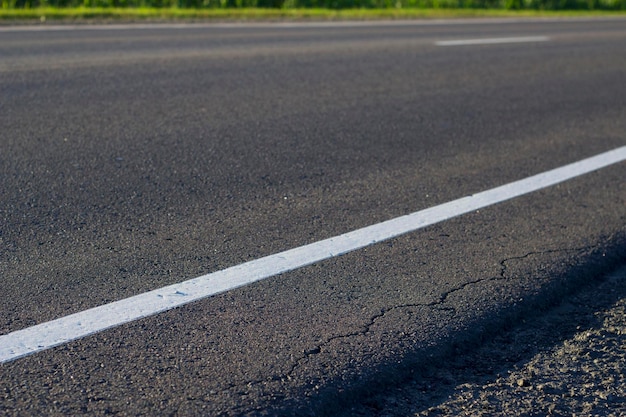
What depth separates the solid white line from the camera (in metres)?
3.09

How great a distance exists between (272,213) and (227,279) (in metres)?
0.98

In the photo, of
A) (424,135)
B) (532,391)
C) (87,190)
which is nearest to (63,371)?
(532,391)

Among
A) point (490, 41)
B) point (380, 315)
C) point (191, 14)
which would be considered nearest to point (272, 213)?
point (380, 315)

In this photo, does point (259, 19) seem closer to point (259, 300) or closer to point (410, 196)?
point (410, 196)

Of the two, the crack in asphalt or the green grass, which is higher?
the green grass

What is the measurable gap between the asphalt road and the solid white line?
0.07 metres

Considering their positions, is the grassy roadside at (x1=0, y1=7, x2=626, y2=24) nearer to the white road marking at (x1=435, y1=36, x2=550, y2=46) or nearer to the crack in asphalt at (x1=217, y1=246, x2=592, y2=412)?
the white road marking at (x1=435, y1=36, x2=550, y2=46)

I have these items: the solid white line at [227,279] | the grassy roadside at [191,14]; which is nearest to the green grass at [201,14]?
the grassy roadside at [191,14]

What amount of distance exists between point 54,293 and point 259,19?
1194cm

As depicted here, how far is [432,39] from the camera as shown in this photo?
12.8 metres

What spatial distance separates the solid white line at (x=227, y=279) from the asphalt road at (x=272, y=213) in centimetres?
7

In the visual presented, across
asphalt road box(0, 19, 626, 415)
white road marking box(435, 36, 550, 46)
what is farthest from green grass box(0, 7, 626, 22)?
asphalt road box(0, 19, 626, 415)

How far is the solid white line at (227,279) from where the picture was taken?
122 inches

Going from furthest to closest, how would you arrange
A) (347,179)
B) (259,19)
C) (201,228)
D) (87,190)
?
(259,19) < (347,179) < (87,190) < (201,228)
